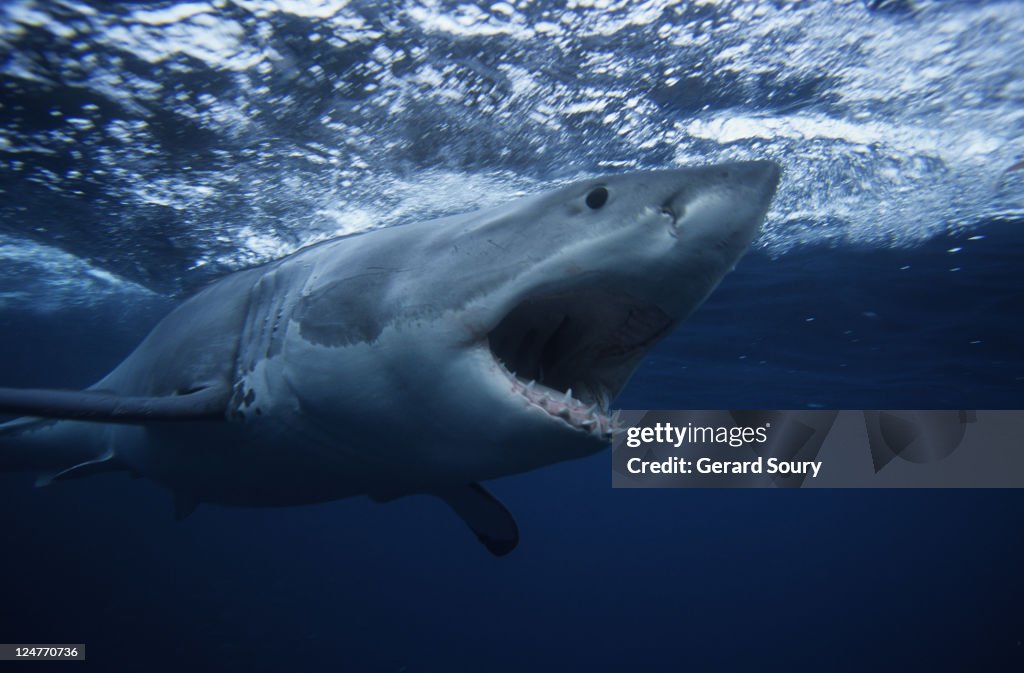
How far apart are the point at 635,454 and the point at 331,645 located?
2462cm

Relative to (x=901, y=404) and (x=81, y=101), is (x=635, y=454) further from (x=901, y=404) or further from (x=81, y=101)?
(x=901, y=404)

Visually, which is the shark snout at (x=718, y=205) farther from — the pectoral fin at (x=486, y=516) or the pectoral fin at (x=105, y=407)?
the pectoral fin at (x=486, y=516)

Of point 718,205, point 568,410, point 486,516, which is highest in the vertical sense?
point 718,205

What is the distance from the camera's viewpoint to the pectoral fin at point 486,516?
5.40 metres

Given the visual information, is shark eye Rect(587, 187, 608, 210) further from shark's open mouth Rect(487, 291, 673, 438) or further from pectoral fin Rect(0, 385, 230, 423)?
pectoral fin Rect(0, 385, 230, 423)

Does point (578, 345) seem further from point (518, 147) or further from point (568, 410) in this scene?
point (518, 147)

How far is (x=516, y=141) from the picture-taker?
877 centimetres

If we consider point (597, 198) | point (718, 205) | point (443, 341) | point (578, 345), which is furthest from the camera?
point (578, 345)

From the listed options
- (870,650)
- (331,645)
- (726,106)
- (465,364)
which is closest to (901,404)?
(726,106)

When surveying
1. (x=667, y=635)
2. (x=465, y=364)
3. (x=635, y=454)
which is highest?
(x=465, y=364)

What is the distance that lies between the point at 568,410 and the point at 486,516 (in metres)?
3.84

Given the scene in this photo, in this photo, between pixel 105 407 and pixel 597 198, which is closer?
pixel 597 198

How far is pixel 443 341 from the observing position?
2270mm

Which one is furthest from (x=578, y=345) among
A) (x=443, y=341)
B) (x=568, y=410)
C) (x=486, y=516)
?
(x=486, y=516)
